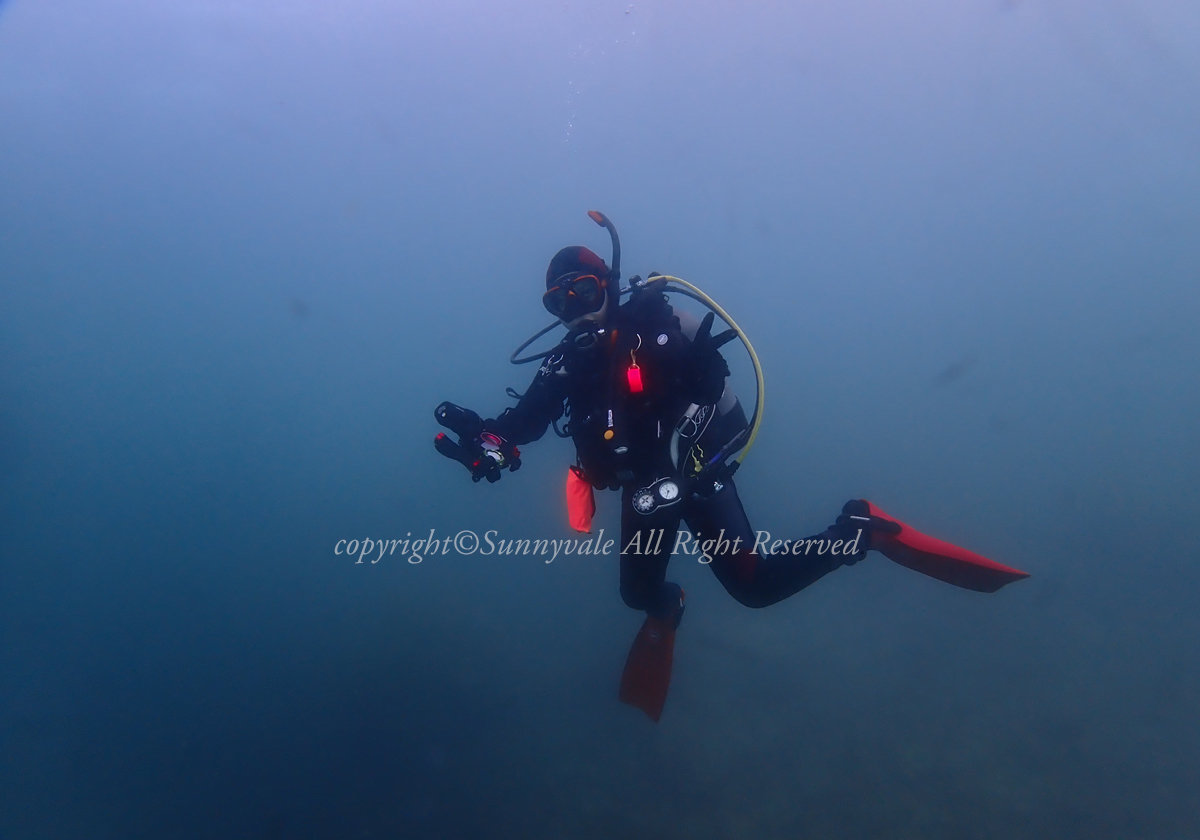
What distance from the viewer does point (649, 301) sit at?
2.93 m

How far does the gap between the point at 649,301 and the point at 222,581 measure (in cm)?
1360

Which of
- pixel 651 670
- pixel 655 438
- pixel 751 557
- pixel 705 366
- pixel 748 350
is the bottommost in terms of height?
pixel 651 670

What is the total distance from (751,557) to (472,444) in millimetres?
1969

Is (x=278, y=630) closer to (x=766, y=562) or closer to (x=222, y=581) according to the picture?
(x=222, y=581)

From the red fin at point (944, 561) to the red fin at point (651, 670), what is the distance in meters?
1.84

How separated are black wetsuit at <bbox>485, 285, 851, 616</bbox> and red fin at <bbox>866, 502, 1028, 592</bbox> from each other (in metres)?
0.44

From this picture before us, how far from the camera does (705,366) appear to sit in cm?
273

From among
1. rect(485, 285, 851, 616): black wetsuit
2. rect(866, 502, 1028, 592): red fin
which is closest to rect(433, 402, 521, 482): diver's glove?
rect(485, 285, 851, 616): black wetsuit

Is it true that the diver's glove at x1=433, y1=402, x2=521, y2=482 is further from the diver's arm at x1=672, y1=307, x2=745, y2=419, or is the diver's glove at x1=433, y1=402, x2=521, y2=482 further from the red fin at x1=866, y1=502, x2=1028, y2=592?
the red fin at x1=866, y1=502, x2=1028, y2=592

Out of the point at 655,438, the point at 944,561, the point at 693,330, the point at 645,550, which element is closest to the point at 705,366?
the point at 693,330

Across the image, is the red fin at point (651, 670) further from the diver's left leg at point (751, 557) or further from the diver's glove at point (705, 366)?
the diver's glove at point (705, 366)

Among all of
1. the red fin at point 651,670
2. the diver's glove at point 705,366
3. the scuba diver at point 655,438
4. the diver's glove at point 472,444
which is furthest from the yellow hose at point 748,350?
the red fin at point 651,670

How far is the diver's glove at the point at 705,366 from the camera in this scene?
106 inches

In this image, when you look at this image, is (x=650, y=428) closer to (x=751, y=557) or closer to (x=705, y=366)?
(x=705, y=366)
